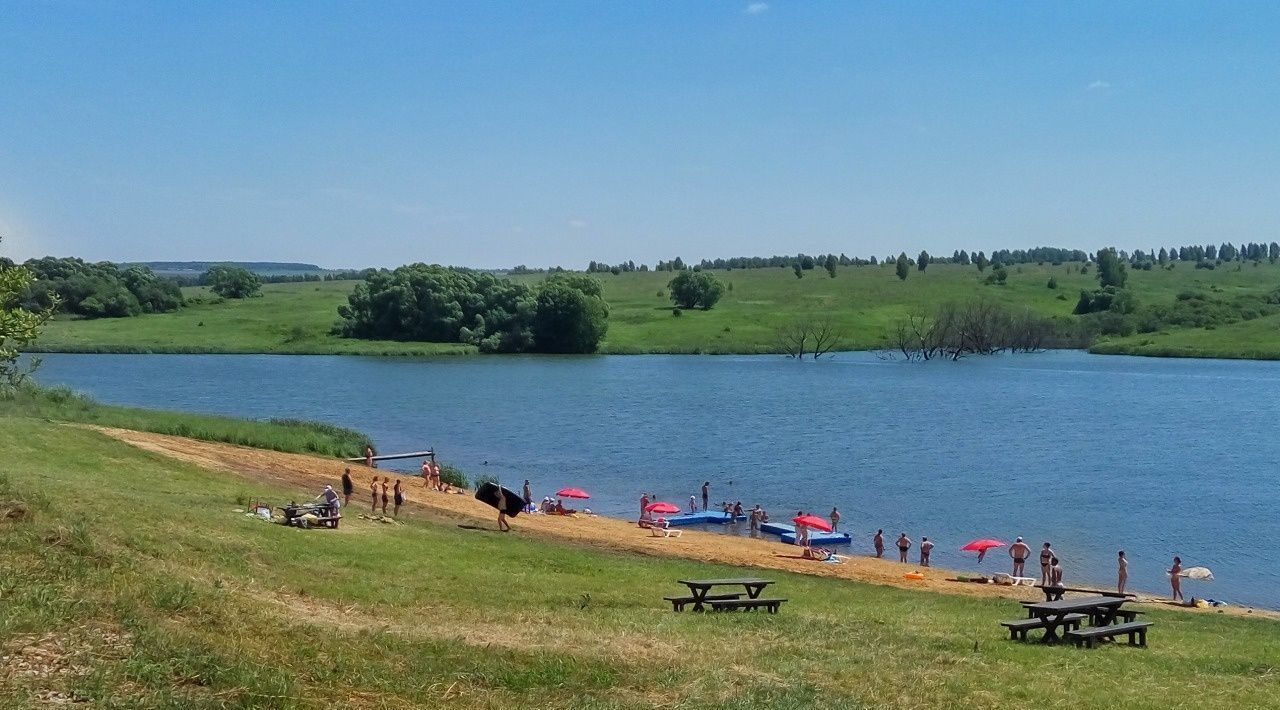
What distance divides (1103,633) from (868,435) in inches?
2216

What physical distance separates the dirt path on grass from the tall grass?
225 centimetres

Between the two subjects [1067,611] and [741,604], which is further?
[741,604]

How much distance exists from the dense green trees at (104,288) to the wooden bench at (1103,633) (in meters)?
156

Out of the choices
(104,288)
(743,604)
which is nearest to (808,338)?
(104,288)

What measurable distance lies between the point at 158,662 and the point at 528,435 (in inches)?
2431

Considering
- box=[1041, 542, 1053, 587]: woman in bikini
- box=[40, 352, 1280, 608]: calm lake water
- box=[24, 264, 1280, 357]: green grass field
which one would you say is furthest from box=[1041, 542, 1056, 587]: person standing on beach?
box=[24, 264, 1280, 357]: green grass field

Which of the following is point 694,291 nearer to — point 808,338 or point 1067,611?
point 808,338

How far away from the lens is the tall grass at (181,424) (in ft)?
154

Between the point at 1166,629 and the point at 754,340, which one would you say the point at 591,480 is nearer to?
the point at 1166,629

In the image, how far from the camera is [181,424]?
50.3m

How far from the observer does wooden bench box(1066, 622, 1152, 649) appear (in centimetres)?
1748

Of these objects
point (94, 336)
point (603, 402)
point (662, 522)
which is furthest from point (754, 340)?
point (662, 522)

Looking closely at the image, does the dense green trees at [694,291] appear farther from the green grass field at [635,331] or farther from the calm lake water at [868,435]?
the calm lake water at [868,435]

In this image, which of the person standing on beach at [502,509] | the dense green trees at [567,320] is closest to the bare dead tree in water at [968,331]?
the dense green trees at [567,320]
